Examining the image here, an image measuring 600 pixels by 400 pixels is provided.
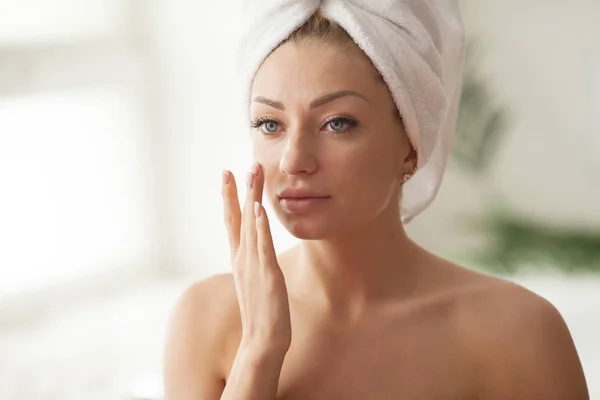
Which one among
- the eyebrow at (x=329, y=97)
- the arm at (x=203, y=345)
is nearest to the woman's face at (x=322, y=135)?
the eyebrow at (x=329, y=97)

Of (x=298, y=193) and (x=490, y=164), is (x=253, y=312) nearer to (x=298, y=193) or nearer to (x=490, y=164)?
(x=298, y=193)

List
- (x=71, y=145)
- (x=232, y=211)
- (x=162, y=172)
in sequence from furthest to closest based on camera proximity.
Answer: (x=162, y=172)
(x=71, y=145)
(x=232, y=211)

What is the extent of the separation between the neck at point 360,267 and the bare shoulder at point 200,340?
0.11 meters

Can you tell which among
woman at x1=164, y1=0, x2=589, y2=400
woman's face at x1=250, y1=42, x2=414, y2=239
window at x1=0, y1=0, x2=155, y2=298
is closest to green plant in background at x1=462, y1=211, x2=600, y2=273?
window at x1=0, y1=0, x2=155, y2=298

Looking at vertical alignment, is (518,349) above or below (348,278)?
below

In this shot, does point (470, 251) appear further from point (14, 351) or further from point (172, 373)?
point (172, 373)

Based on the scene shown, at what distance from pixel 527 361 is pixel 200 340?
1.44 ft

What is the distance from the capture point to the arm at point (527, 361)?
3.82 ft

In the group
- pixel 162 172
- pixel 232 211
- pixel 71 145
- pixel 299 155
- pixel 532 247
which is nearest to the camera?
pixel 299 155

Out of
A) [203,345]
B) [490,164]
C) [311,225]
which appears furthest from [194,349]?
[490,164]

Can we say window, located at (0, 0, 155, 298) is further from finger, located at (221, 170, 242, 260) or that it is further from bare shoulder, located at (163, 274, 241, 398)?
finger, located at (221, 170, 242, 260)

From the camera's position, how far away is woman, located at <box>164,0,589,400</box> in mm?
1053

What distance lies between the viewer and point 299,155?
3.38 feet

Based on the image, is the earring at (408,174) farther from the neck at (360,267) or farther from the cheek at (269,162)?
the cheek at (269,162)
